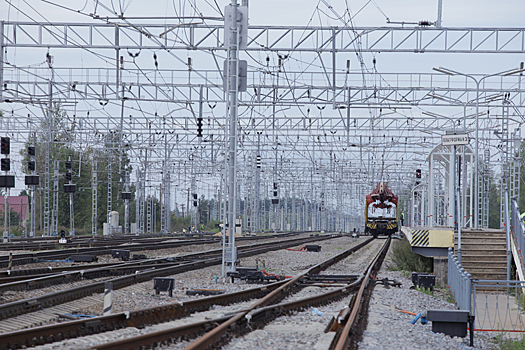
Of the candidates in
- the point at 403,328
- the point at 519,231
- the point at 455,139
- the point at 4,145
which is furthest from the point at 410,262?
the point at 4,145

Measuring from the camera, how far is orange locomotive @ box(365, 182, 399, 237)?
46.2m

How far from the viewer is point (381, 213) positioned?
154 ft

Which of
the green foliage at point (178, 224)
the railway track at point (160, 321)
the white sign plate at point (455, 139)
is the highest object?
the white sign plate at point (455, 139)

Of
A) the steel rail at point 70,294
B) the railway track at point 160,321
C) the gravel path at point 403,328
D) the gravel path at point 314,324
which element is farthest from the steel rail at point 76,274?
the gravel path at point 403,328

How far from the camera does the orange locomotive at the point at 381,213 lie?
152 feet

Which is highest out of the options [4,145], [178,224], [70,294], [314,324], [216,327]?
[4,145]

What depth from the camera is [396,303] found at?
12.3m

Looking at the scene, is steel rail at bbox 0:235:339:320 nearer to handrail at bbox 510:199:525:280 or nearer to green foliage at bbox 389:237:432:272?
green foliage at bbox 389:237:432:272

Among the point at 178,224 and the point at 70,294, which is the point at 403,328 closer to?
the point at 70,294

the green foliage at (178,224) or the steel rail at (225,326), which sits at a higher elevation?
the steel rail at (225,326)

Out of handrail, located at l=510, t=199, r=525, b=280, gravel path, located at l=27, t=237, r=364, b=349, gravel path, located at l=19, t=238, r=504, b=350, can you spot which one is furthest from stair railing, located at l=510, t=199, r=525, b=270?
gravel path, located at l=27, t=237, r=364, b=349

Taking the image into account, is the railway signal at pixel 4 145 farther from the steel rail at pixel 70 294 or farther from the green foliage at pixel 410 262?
the green foliage at pixel 410 262

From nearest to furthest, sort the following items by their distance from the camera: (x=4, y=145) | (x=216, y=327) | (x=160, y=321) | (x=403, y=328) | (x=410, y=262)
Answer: (x=216, y=327), (x=160, y=321), (x=403, y=328), (x=410, y=262), (x=4, y=145)

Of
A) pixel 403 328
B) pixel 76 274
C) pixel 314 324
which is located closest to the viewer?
pixel 314 324
